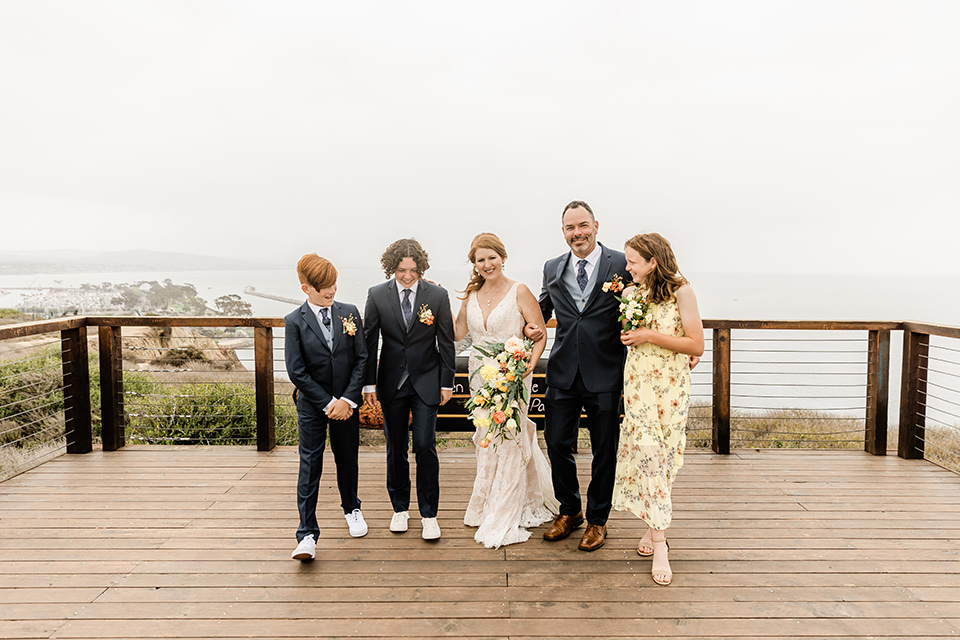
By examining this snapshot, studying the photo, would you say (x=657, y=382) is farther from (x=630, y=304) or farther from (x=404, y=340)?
(x=404, y=340)

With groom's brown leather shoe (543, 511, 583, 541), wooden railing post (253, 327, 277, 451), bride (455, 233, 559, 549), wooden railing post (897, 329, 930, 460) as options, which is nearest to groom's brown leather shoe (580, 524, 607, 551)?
groom's brown leather shoe (543, 511, 583, 541)

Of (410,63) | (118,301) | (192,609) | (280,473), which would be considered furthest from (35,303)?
(192,609)

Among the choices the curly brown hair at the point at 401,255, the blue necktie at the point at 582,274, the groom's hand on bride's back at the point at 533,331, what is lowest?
the groom's hand on bride's back at the point at 533,331

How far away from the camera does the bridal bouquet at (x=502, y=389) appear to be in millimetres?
2785

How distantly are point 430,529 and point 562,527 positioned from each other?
0.78 metres

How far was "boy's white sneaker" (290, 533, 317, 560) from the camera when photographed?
266cm

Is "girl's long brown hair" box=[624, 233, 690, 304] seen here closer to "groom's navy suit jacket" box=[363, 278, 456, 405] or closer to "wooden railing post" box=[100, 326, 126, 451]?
"groom's navy suit jacket" box=[363, 278, 456, 405]

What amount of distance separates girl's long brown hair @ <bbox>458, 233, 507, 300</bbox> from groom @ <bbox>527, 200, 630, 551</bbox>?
0.36 metres

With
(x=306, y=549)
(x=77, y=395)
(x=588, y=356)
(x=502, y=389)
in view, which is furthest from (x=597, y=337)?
(x=77, y=395)

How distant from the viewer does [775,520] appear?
3223 millimetres

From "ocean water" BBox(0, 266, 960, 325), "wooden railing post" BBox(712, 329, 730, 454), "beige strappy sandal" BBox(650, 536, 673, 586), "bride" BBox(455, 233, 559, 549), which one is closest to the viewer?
"beige strappy sandal" BBox(650, 536, 673, 586)

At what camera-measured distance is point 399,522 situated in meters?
3.04

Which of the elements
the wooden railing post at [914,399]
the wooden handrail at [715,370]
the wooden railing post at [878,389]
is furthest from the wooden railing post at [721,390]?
the wooden railing post at [914,399]

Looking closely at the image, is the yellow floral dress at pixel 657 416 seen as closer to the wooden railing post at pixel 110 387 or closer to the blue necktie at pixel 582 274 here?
the blue necktie at pixel 582 274
